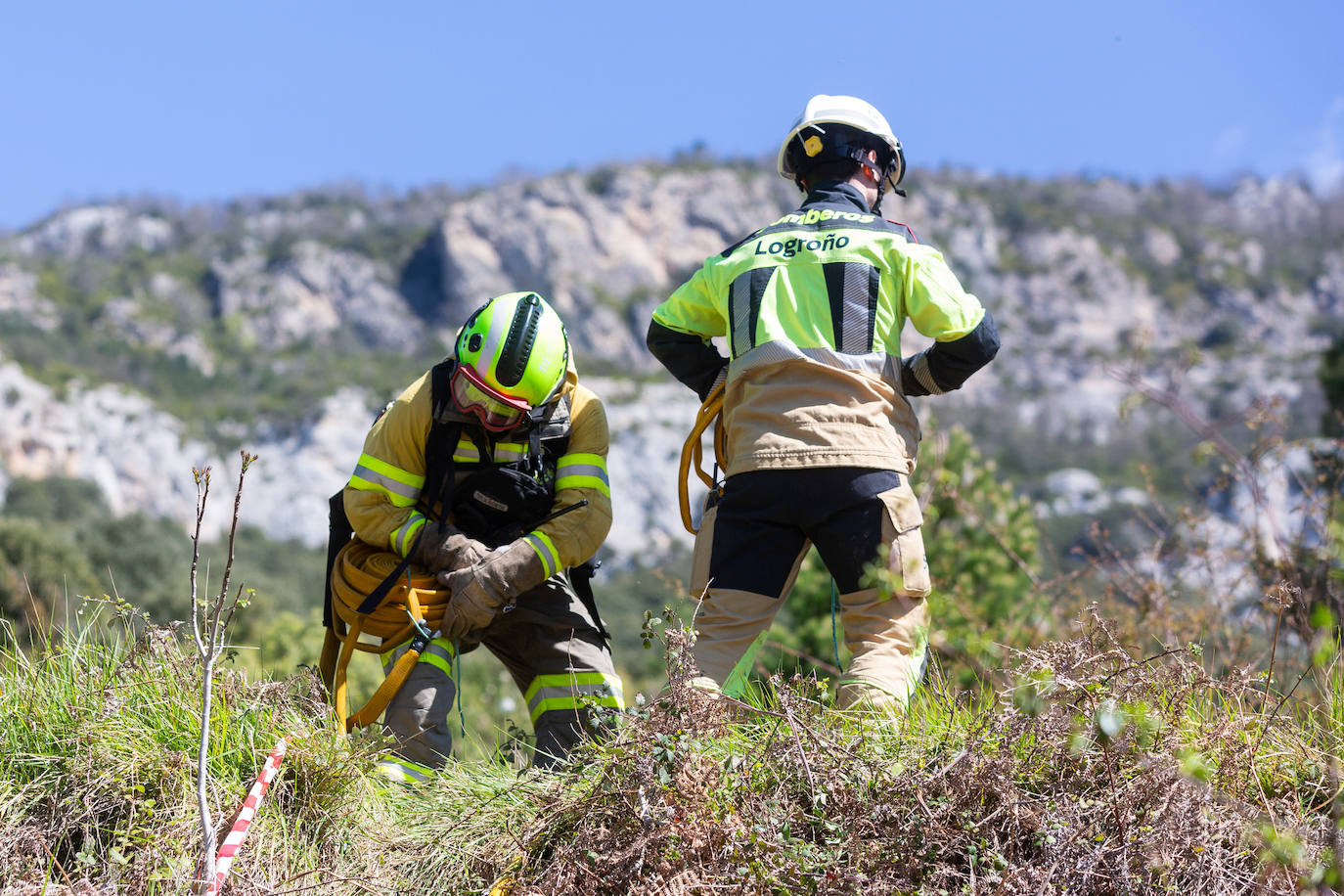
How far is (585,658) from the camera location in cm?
456

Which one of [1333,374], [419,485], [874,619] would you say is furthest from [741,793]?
[1333,374]

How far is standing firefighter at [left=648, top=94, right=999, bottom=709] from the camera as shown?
3.79 m

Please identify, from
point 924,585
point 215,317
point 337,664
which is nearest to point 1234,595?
point 924,585

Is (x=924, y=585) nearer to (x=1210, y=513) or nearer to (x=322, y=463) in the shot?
(x=1210, y=513)

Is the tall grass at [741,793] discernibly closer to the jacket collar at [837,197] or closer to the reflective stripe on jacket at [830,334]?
the reflective stripe on jacket at [830,334]

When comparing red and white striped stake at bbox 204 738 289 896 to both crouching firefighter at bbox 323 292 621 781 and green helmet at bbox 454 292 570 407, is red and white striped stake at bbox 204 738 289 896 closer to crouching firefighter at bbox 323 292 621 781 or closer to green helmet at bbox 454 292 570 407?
crouching firefighter at bbox 323 292 621 781

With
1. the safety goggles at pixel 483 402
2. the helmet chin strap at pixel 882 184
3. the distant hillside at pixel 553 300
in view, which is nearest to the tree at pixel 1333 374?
the helmet chin strap at pixel 882 184

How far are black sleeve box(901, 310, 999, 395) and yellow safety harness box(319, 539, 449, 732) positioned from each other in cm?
185

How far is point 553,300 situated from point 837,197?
418 ft

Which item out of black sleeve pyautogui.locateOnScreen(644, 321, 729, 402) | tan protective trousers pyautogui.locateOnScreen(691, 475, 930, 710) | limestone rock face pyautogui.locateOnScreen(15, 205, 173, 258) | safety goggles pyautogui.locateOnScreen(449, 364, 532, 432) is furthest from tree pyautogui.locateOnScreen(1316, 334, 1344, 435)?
limestone rock face pyautogui.locateOnScreen(15, 205, 173, 258)

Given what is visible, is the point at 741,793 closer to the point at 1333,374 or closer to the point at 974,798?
the point at 974,798

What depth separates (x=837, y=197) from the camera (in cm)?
428

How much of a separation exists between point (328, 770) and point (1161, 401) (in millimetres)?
2329

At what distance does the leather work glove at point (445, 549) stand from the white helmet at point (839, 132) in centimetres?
189
